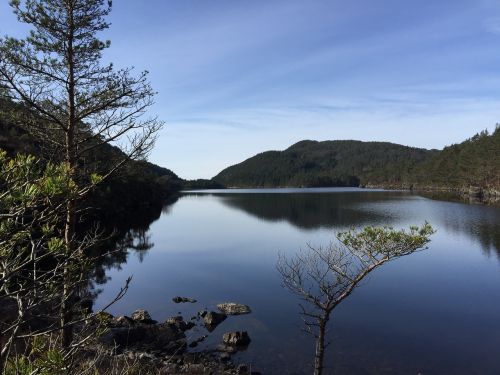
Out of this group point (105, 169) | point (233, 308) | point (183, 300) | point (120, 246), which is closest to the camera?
point (105, 169)

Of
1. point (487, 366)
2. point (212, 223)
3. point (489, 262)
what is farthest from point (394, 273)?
point (212, 223)

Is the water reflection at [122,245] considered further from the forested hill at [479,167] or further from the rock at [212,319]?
the forested hill at [479,167]

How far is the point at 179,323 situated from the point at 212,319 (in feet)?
7.71

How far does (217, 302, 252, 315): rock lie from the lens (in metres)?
30.9

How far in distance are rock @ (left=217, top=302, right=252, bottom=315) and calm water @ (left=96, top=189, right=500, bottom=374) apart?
2.51ft

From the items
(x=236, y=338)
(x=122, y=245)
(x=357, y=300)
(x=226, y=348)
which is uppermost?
(x=122, y=245)

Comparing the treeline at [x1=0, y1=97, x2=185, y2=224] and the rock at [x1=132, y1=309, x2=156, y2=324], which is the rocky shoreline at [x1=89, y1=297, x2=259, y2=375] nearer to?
the rock at [x1=132, y1=309, x2=156, y2=324]

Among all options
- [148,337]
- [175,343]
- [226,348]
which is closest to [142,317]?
[148,337]

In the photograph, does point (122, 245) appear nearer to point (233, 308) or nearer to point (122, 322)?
point (122, 322)

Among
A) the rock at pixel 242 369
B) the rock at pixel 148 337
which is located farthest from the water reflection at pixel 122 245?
the rock at pixel 242 369

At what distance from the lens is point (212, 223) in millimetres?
92375

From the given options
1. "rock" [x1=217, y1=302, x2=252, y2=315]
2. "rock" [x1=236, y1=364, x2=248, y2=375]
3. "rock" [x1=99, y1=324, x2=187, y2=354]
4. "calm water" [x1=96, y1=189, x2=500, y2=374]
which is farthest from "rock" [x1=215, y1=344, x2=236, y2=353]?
"rock" [x1=217, y1=302, x2=252, y2=315]

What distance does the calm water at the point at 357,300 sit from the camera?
2316 centimetres

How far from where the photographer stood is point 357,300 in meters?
33.1
